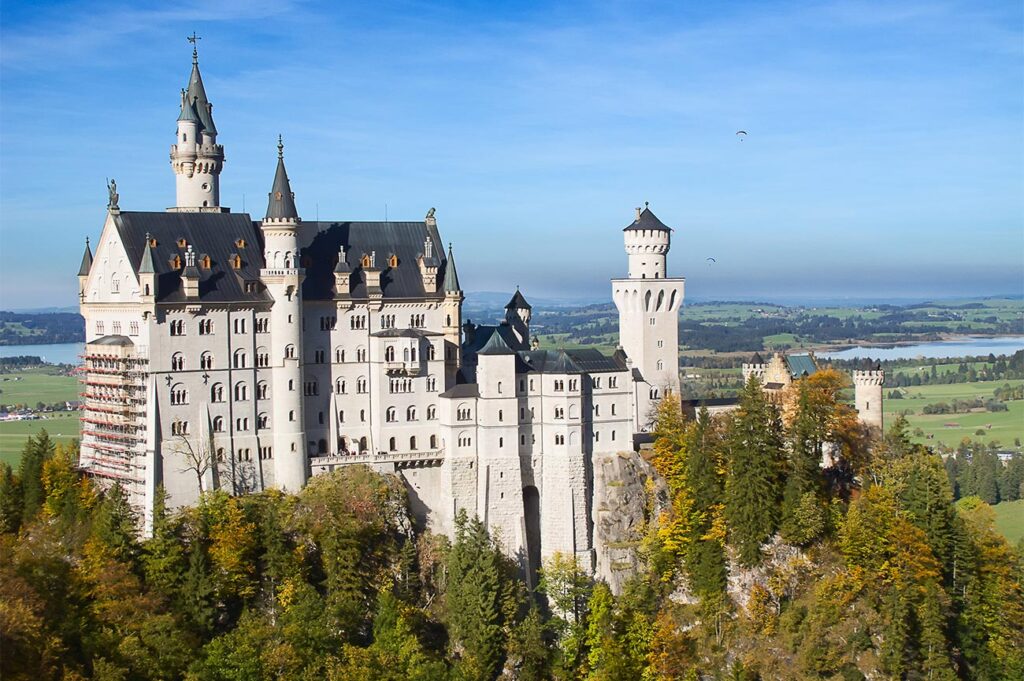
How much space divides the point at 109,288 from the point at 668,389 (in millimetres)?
34574

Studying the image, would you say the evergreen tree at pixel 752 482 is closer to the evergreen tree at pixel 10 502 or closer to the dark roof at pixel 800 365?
the dark roof at pixel 800 365

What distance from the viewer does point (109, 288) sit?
78.6 m

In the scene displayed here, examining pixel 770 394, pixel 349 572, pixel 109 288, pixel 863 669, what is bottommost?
pixel 863 669

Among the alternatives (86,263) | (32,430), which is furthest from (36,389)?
(86,263)

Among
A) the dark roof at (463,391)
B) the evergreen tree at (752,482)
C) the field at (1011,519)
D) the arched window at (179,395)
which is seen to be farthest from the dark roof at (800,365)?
the arched window at (179,395)

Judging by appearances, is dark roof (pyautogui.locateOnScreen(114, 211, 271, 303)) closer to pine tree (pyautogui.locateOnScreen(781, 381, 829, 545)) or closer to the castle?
the castle

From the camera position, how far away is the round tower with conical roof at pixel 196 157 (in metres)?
84.4

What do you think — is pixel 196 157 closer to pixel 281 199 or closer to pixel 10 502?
pixel 281 199

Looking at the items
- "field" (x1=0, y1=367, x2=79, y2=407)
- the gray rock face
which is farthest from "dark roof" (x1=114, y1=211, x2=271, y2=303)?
"field" (x1=0, y1=367, x2=79, y2=407)

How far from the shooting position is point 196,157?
277 feet

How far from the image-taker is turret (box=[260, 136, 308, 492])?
7856 cm

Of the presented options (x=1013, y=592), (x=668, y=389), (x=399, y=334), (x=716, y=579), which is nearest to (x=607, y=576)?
(x=716, y=579)

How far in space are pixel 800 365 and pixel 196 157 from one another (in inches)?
1759

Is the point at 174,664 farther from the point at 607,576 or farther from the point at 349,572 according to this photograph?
the point at 607,576
